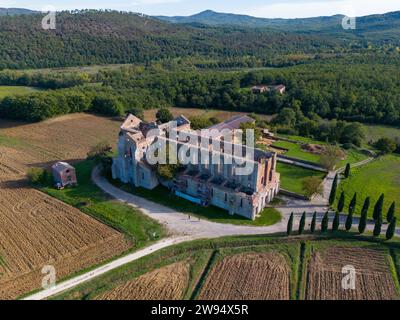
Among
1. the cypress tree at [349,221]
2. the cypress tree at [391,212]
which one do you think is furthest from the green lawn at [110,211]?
the cypress tree at [391,212]

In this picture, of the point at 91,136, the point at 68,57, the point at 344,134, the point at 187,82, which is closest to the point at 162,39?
the point at 68,57

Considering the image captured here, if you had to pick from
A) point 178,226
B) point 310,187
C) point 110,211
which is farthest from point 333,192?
point 110,211

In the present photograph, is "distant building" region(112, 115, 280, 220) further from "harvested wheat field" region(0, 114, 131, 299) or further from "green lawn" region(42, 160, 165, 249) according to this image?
"harvested wheat field" region(0, 114, 131, 299)

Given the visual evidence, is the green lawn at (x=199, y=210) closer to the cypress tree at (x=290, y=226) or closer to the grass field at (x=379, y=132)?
the cypress tree at (x=290, y=226)

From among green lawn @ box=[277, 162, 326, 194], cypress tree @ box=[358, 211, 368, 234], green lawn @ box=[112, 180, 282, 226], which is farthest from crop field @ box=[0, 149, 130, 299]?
cypress tree @ box=[358, 211, 368, 234]

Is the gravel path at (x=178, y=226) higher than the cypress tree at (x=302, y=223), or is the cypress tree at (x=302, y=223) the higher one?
the cypress tree at (x=302, y=223)

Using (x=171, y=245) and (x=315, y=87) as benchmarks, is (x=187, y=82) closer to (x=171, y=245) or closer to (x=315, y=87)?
(x=315, y=87)

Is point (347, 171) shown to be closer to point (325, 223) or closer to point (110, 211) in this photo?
point (325, 223)
